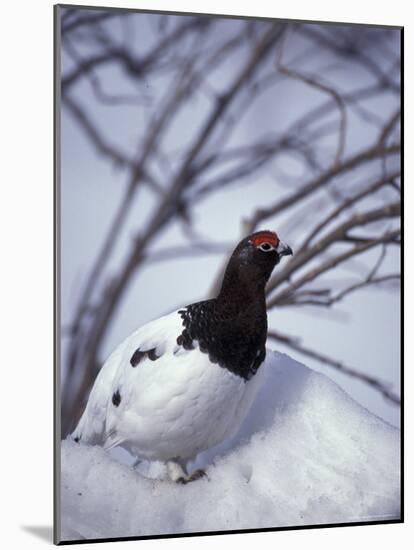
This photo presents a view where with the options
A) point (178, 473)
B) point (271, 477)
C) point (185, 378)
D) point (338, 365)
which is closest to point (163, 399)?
point (185, 378)

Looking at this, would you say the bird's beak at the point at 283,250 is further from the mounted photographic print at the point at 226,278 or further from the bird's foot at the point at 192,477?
the bird's foot at the point at 192,477

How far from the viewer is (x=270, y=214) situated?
3.13 meters

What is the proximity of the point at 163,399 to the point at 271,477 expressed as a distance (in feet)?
1.29

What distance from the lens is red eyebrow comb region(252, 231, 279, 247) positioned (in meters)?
3.04

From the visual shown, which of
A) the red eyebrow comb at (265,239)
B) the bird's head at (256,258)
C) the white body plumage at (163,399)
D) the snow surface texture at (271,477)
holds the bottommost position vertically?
the snow surface texture at (271,477)

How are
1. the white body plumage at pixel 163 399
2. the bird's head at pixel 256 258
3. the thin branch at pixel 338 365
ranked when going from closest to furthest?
the white body plumage at pixel 163 399 → the bird's head at pixel 256 258 → the thin branch at pixel 338 365

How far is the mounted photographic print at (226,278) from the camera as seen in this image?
2.94 m

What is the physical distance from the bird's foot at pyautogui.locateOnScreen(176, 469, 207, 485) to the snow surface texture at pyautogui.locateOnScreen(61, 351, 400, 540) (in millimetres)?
11

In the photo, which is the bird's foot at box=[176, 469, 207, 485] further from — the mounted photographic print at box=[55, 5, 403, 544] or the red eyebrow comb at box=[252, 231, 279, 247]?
the red eyebrow comb at box=[252, 231, 279, 247]

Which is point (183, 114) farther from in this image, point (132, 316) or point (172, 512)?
point (172, 512)

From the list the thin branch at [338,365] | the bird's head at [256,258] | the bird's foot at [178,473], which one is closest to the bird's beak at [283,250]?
the bird's head at [256,258]

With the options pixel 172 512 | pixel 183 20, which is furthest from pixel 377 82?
pixel 172 512

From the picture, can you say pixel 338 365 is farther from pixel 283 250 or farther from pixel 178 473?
pixel 178 473

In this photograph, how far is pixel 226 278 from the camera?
3.02 meters
